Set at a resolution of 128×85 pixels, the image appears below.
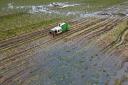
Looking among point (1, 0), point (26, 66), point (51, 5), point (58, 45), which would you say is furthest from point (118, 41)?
point (1, 0)

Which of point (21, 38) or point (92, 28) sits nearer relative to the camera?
point (21, 38)

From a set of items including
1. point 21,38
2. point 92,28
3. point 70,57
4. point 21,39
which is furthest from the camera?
point 92,28

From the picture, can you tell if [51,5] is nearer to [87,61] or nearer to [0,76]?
[87,61]

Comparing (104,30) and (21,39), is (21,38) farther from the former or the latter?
(104,30)

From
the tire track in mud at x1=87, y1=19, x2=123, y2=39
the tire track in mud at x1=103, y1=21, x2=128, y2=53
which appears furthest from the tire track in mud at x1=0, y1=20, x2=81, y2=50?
the tire track in mud at x1=103, y1=21, x2=128, y2=53

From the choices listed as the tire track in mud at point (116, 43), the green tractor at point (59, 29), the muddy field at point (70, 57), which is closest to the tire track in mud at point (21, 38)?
the muddy field at point (70, 57)

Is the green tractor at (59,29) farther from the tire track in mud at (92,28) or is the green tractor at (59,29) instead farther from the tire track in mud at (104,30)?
the tire track in mud at (104,30)

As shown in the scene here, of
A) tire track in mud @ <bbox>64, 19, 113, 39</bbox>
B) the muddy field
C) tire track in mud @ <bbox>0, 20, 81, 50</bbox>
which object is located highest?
tire track in mud @ <bbox>64, 19, 113, 39</bbox>

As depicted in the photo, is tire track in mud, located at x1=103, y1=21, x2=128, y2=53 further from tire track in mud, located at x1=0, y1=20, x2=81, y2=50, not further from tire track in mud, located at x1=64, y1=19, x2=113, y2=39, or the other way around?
tire track in mud, located at x1=0, y1=20, x2=81, y2=50

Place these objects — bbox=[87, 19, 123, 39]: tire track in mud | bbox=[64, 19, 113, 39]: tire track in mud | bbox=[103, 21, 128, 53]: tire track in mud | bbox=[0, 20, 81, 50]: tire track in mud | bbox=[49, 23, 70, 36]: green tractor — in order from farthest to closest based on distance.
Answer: bbox=[64, 19, 113, 39]: tire track in mud < bbox=[87, 19, 123, 39]: tire track in mud < bbox=[49, 23, 70, 36]: green tractor < bbox=[0, 20, 81, 50]: tire track in mud < bbox=[103, 21, 128, 53]: tire track in mud

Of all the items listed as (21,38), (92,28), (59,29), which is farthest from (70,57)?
(92,28)
